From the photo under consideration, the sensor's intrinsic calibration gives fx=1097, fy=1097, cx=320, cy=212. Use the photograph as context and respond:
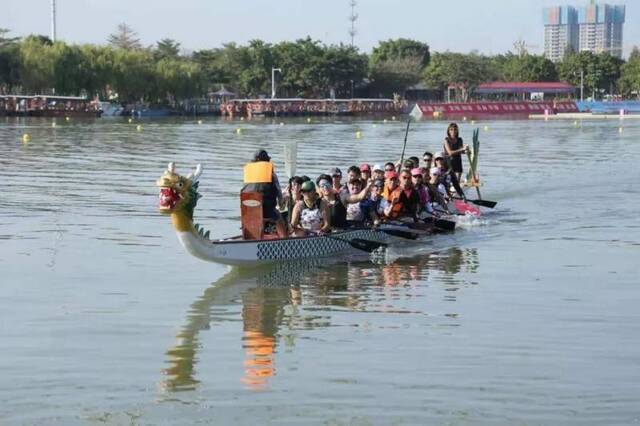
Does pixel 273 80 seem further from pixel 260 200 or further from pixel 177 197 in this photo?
pixel 177 197

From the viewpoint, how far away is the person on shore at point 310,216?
59.0 feet

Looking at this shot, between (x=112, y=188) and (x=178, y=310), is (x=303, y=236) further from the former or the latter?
(x=112, y=188)

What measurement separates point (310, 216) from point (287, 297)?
295 centimetres

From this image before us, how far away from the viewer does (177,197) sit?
15.3 meters

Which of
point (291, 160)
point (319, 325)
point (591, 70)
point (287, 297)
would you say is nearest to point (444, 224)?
point (291, 160)

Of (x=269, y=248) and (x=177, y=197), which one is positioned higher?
(x=177, y=197)

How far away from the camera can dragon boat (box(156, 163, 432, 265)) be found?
50.4 ft

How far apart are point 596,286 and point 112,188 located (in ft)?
59.1

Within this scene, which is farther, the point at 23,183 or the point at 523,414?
the point at 23,183

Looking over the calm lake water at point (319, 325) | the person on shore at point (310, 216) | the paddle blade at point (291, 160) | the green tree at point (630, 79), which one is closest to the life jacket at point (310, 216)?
the person on shore at point (310, 216)

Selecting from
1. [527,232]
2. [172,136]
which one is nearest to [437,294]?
[527,232]

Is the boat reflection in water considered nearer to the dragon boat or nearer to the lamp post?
the dragon boat

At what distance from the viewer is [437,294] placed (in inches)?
617

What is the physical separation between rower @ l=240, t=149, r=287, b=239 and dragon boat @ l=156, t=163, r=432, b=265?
0.27 m
